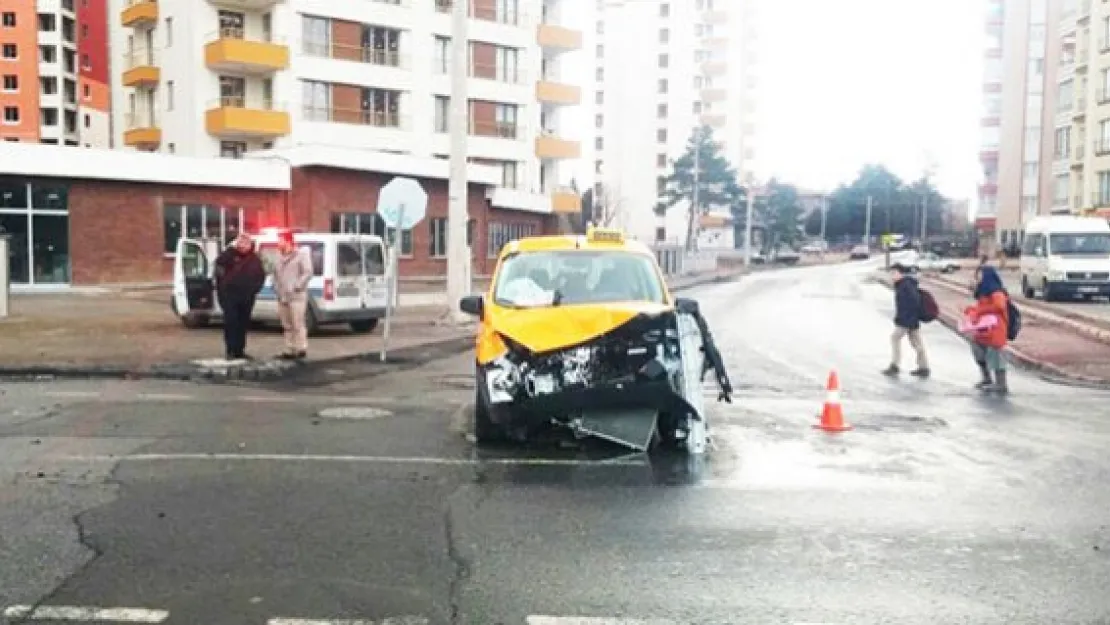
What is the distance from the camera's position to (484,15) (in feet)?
184

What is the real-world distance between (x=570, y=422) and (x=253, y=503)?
2.90 meters

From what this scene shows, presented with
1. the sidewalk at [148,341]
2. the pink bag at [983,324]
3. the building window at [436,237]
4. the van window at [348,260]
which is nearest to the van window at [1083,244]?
the sidewalk at [148,341]

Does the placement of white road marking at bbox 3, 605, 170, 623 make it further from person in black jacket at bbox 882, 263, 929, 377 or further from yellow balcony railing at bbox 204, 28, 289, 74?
yellow balcony railing at bbox 204, 28, 289, 74

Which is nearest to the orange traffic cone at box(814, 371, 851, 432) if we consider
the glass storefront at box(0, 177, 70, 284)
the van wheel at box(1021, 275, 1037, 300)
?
the van wheel at box(1021, 275, 1037, 300)

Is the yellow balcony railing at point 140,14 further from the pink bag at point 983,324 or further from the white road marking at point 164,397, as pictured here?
the pink bag at point 983,324

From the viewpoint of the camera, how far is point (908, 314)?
15898 millimetres

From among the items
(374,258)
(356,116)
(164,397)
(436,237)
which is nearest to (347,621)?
(164,397)

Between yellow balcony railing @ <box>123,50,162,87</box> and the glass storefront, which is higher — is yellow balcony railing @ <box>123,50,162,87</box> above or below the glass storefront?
above

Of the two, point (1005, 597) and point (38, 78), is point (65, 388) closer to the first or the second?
point (1005, 597)

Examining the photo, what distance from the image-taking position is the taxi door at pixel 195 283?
20125 mm

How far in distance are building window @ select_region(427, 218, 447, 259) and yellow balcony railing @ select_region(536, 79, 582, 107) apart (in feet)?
46.3

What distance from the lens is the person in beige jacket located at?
594 inches

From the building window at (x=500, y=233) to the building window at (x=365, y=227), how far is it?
18.2 ft

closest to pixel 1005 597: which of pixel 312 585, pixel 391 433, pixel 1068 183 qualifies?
pixel 312 585
